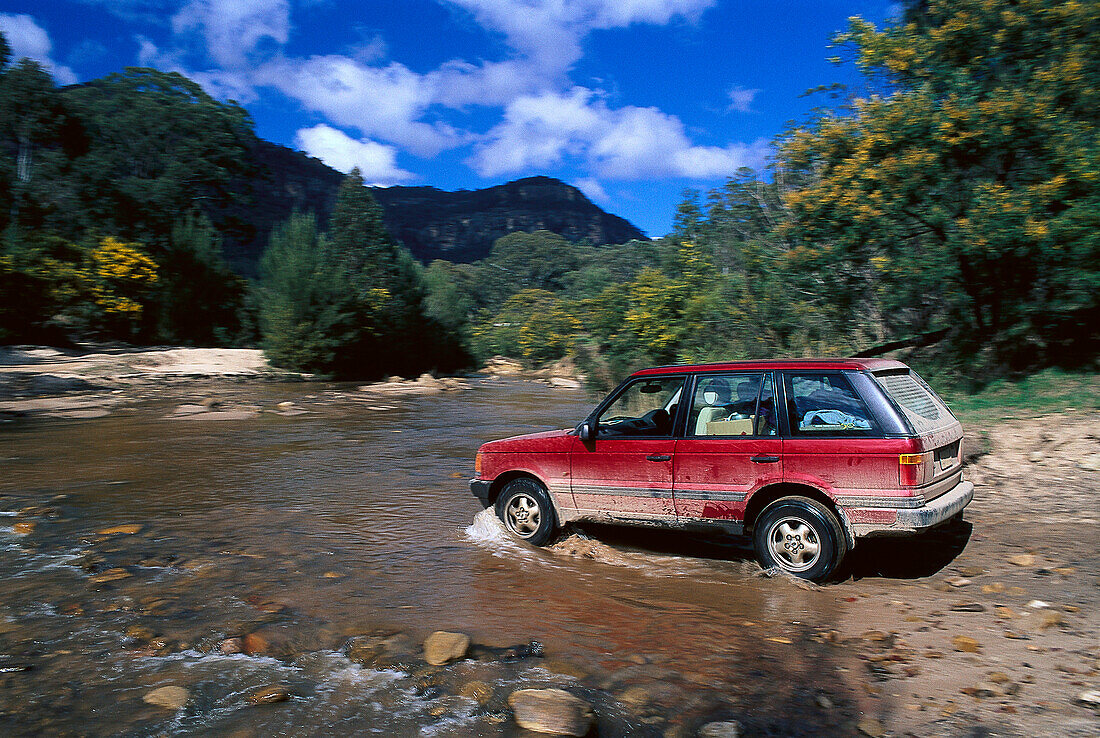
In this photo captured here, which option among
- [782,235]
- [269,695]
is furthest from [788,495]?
[782,235]

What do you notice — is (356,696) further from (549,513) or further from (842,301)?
(842,301)

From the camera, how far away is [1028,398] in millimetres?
11461

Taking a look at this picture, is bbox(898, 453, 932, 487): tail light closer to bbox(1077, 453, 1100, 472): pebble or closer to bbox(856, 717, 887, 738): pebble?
bbox(856, 717, 887, 738): pebble

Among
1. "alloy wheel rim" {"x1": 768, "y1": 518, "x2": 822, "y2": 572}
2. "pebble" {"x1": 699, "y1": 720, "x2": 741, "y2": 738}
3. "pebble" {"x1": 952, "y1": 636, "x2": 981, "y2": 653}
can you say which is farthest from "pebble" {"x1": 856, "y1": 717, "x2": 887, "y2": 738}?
"alloy wheel rim" {"x1": 768, "y1": 518, "x2": 822, "y2": 572}

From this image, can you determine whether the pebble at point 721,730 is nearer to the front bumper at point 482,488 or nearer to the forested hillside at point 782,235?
the front bumper at point 482,488

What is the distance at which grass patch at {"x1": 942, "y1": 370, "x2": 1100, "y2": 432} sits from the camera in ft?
34.1

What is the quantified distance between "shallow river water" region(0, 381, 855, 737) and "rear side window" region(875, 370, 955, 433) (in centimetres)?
152

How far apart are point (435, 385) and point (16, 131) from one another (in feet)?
98.5

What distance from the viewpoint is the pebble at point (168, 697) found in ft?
13.0

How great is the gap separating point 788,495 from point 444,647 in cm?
292

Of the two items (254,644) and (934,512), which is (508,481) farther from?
(934,512)

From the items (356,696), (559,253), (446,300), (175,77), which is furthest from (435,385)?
(559,253)

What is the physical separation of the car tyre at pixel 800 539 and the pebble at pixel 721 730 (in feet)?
7.31

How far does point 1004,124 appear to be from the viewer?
12445 millimetres
